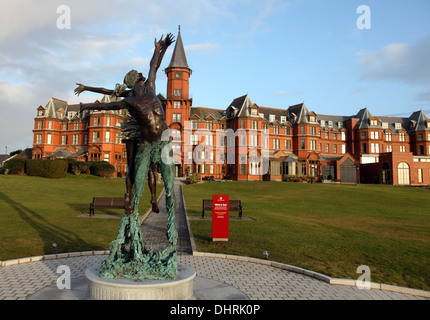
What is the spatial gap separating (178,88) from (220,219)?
43106mm

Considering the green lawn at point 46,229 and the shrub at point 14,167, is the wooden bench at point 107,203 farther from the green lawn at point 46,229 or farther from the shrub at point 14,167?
the shrub at point 14,167

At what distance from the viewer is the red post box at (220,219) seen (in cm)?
1073

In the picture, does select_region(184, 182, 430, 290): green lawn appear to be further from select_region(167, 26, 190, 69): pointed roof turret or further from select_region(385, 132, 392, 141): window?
select_region(385, 132, 392, 141): window

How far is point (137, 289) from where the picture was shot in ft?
17.1

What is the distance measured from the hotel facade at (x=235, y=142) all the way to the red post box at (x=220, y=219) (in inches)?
1557

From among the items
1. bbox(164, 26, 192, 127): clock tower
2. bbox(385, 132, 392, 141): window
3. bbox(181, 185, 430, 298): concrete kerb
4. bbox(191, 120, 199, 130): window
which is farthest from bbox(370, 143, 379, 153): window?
bbox(181, 185, 430, 298): concrete kerb

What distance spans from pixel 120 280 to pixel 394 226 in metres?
14.1

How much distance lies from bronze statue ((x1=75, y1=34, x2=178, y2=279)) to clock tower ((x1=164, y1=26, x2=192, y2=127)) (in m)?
44.5

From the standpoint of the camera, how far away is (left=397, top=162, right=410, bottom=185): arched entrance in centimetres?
5188

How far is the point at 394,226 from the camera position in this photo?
14.6 m

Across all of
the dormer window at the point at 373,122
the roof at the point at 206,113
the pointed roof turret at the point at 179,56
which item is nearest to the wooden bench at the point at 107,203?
the pointed roof turret at the point at 179,56

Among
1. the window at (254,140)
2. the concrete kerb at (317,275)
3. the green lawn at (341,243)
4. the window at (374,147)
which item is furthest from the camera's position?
the window at (374,147)

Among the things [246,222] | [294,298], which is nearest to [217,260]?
[294,298]
